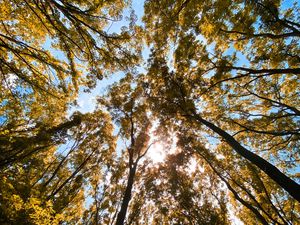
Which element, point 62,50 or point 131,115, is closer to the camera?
point 62,50

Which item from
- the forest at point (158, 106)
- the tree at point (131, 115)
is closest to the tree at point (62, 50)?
the forest at point (158, 106)

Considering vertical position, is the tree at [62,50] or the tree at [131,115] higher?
the tree at [131,115]

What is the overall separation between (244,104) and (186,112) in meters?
3.66

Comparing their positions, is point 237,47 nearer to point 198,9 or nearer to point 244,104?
point 198,9

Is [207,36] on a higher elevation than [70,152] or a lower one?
higher

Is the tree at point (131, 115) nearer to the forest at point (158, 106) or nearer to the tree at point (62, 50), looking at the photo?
the forest at point (158, 106)

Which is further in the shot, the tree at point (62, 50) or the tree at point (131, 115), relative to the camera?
the tree at point (131, 115)

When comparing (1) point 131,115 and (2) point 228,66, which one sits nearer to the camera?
(2) point 228,66

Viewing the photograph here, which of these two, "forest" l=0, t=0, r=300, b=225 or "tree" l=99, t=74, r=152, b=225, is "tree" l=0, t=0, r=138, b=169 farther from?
"tree" l=99, t=74, r=152, b=225

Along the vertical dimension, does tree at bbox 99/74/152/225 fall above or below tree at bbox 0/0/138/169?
above

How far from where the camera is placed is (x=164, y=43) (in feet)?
29.9

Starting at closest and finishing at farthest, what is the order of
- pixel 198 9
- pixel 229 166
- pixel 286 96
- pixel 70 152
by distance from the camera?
pixel 198 9 → pixel 286 96 → pixel 229 166 → pixel 70 152

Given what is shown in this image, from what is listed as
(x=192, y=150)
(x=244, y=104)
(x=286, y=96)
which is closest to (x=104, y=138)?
(x=192, y=150)

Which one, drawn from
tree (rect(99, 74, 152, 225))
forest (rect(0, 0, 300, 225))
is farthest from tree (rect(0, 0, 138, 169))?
tree (rect(99, 74, 152, 225))
